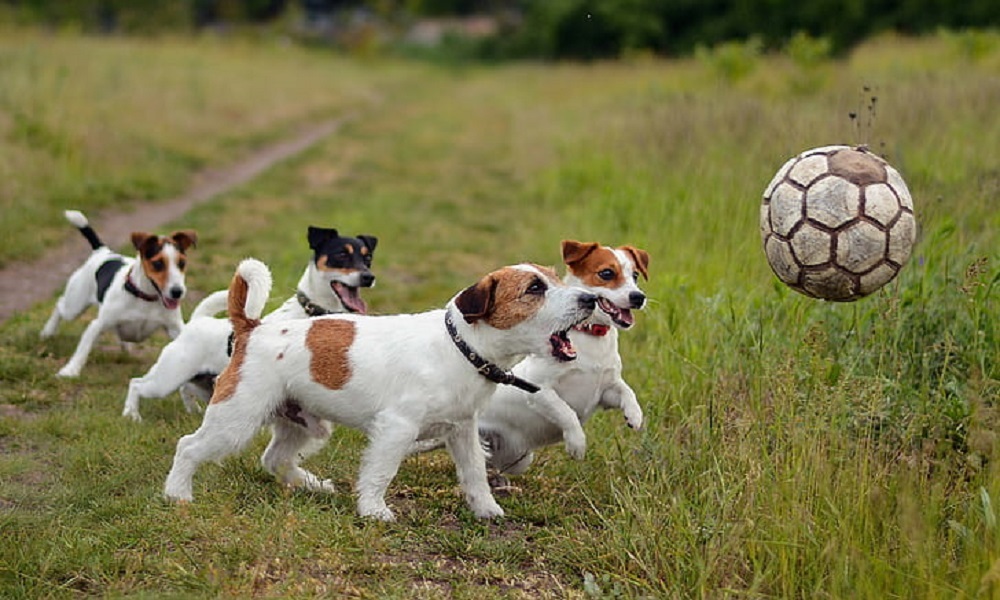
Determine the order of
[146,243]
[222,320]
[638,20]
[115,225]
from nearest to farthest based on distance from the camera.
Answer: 1. [222,320]
2. [146,243]
3. [115,225]
4. [638,20]

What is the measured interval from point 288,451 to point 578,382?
142 centimetres

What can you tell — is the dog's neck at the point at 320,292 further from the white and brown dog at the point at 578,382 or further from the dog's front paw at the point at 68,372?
the dog's front paw at the point at 68,372

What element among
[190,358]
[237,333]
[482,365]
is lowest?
[190,358]

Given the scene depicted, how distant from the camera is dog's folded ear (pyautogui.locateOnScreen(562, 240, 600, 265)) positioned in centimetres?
536

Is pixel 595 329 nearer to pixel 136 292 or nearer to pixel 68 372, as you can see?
pixel 136 292

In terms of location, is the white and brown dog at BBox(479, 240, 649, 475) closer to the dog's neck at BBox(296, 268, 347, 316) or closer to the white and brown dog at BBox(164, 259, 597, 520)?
the white and brown dog at BBox(164, 259, 597, 520)

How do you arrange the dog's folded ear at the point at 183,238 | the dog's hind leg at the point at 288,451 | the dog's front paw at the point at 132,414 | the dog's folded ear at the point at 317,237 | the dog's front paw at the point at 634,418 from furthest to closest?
the dog's folded ear at the point at 183,238 < the dog's folded ear at the point at 317,237 < the dog's front paw at the point at 132,414 < the dog's front paw at the point at 634,418 < the dog's hind leg at the point at 288,451

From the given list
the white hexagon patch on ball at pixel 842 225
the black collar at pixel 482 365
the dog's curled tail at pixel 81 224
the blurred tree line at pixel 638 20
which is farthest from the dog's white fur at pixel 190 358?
the blurred tree line at pixel 638 20

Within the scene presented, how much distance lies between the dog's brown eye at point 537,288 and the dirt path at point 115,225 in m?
5.34

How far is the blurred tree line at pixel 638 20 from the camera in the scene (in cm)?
4059

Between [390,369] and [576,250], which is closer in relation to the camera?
[390,369]

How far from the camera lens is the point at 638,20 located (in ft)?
154

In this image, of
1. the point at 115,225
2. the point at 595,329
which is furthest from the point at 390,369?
the point at 115,225

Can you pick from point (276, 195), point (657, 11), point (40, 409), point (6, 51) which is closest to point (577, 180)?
point (276, 195)
